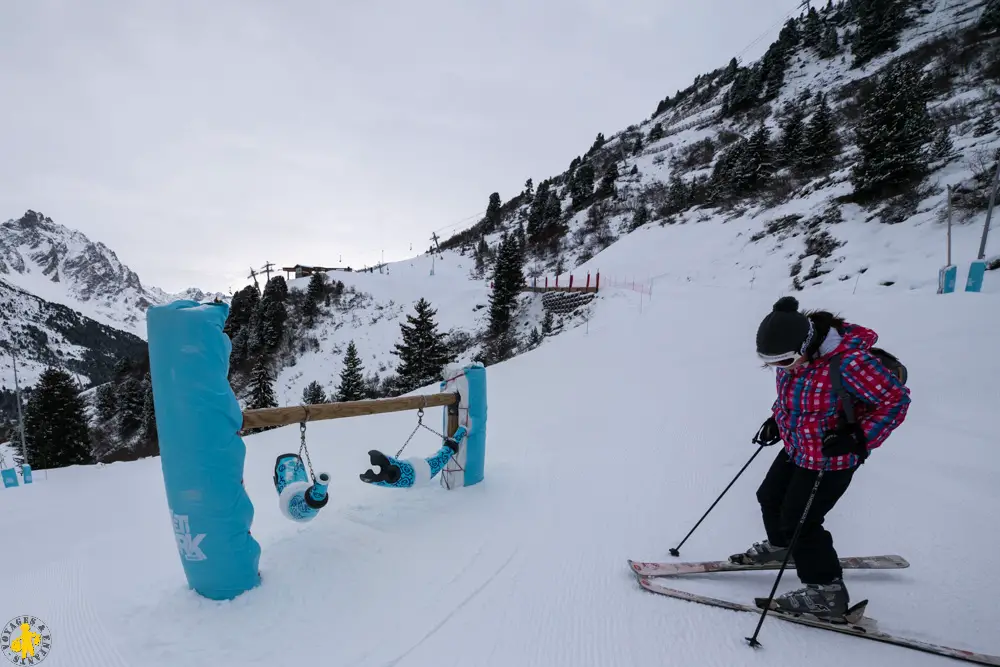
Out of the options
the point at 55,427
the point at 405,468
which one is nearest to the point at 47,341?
the point at 55,427

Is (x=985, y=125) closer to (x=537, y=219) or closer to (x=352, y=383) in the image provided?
(x=352, y=383)

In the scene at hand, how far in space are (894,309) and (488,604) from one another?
10.2 m

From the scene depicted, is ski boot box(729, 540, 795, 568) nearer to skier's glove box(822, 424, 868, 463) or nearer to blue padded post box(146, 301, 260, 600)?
skier's glove box(822, 424, 868, 463)

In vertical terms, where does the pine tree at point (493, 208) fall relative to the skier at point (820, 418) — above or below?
above

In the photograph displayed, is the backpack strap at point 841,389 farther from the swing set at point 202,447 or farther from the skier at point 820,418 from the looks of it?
the swing set at point 202,447

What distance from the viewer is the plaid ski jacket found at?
204 centimetres

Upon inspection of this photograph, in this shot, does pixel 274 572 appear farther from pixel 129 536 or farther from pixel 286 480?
pixel 129 536

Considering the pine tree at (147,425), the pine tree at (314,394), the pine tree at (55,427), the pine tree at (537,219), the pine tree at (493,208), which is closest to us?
the pine tree at (55,427)

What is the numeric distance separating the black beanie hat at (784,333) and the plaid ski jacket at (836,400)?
0.72 ft

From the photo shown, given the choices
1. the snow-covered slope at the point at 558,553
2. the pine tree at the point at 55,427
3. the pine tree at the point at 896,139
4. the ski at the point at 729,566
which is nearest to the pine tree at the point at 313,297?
the pine tree at the point at 55,427

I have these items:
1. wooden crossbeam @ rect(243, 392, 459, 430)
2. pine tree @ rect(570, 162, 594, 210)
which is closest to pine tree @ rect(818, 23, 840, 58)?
pine tree @ rect(570, 162, 594, 210)

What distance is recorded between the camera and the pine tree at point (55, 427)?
18.9m

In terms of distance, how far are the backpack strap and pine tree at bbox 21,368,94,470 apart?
91.7 ft

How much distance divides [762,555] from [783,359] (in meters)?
1.56
